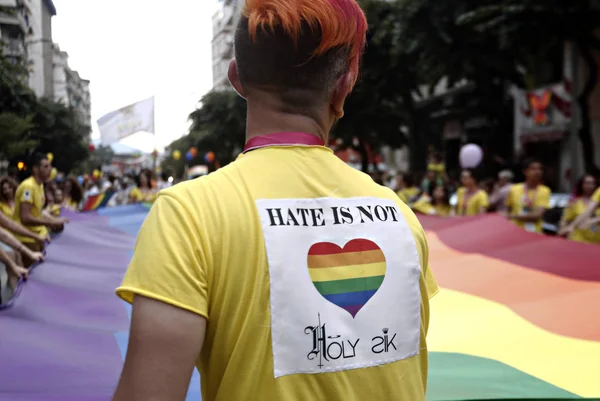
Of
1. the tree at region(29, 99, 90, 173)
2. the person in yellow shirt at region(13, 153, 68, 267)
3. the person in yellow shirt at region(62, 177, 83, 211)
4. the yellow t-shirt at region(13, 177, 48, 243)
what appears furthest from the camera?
the person in yellow shirt at region(62, 177, 83, 211)

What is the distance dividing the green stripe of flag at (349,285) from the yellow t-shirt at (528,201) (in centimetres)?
675

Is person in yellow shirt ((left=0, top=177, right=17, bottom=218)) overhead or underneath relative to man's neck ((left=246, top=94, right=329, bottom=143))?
underneath

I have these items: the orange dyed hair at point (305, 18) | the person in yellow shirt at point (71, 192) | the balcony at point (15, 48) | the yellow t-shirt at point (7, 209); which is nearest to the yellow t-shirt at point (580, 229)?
the balcony at point (15, 48)

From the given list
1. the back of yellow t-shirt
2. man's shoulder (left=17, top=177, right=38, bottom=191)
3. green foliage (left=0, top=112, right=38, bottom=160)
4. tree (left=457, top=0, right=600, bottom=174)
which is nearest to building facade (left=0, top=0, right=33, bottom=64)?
green foliage (left=0, top=112, right=38, bottom=160)

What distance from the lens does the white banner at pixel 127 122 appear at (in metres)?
7.28

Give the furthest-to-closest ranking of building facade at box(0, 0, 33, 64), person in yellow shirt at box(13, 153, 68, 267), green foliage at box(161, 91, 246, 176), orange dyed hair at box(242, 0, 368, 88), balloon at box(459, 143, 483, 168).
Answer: green foliage at box(161, 91, 246, 176), balloon at box(459, 143, 483, 168), person in yellow shirt at box(13, 153, 68, 267), building facade at box(0, 0, 33, 64), orange dyed hair at box(242, 0, 368, 88)

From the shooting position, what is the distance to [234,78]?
137 cm

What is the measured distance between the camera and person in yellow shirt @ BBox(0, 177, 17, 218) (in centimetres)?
655

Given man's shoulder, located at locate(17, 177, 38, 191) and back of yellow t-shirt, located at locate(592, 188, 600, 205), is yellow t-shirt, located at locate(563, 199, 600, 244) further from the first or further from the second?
man's shoulder, located at locate(17, 177, 38, 191)

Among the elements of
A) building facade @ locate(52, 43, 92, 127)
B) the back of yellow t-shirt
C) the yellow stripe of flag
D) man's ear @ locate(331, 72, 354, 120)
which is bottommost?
the back of yellow t-shirt

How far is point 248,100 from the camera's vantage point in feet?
4.40

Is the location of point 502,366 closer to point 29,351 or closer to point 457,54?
point 29,351

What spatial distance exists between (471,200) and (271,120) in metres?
7.74

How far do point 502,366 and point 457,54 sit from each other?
42.4ft
